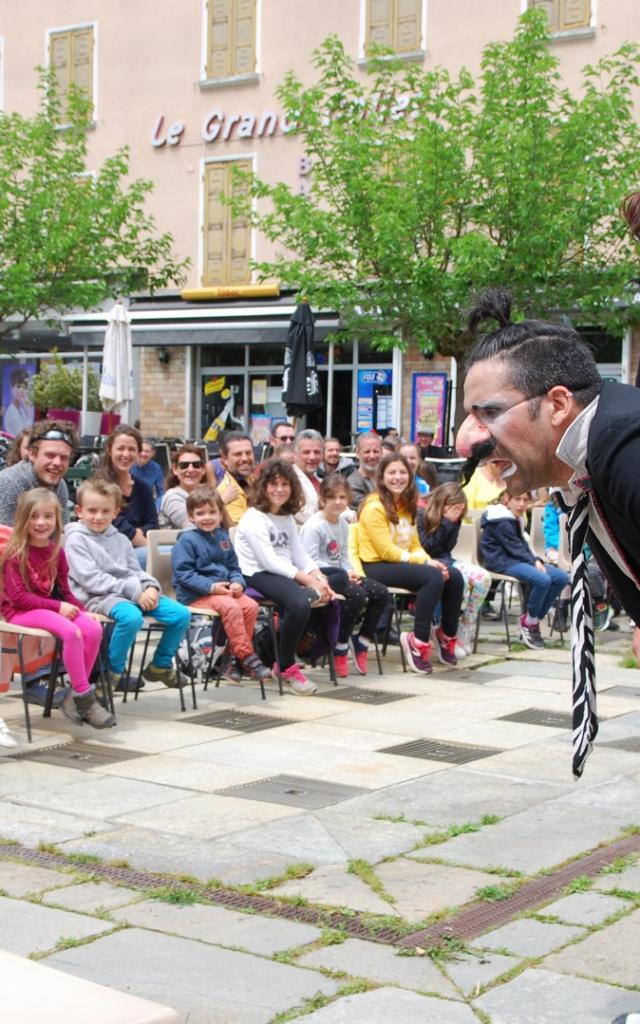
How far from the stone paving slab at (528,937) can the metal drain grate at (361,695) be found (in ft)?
14.0

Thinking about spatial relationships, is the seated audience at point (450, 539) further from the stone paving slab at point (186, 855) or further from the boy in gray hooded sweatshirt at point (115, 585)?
the stone paving slab at point (186, 855)

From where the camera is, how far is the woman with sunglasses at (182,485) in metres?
10.2

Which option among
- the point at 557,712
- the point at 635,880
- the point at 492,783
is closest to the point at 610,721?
the point at 557,712

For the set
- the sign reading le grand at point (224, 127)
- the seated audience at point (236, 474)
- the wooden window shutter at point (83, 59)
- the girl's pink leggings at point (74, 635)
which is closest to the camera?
the girl's pink leggings at point (74, 635)

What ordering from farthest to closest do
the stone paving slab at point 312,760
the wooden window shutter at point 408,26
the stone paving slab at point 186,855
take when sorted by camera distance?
the wooden window shutter at point 408,26 < the stone paving slab at point 312,760 < the stone paving slab at point 186,855

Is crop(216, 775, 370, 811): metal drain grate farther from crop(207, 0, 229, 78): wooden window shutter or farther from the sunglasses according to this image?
crop(207, 0, 229, 78): wooden window shutter

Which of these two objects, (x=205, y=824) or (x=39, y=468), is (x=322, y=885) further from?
(x=39, y=468)

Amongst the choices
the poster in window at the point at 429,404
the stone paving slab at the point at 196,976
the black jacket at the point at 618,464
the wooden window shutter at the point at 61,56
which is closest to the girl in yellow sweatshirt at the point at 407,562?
the stone paving slab at the point at 196,976

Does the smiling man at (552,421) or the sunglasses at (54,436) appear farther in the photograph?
the sunglasses at (54,436)

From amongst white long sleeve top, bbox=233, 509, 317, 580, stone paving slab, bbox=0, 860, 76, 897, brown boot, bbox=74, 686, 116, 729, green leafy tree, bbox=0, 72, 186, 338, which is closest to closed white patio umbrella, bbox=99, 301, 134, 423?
green leafy tree, bbox=0, 72, 186, 338

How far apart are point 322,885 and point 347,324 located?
54.1 feet

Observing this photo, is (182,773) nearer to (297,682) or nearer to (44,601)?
(44,601)

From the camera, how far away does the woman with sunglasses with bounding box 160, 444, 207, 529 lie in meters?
10.2

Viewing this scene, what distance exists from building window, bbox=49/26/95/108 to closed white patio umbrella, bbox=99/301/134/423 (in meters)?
10.7
